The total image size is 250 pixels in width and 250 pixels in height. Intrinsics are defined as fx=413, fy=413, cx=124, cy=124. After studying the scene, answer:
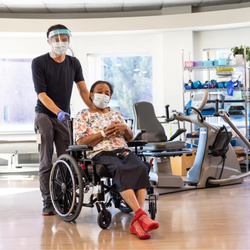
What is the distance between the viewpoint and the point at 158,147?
4.06 metres

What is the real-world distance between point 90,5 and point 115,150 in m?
4.08

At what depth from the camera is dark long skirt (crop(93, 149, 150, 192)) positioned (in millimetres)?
2707

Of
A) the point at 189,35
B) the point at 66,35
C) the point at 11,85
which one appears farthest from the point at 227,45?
the point at 66,35

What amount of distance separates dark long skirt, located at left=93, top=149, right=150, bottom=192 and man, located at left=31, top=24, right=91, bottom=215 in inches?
22.5

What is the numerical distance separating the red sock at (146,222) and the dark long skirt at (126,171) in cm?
20

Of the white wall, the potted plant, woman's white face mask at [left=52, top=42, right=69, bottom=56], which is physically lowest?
woman's white face mask at [left=52, top=42, right=69, bottom=56]

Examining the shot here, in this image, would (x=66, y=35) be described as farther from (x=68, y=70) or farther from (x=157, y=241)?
(x=157, y=241)

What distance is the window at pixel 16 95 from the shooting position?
713 cm

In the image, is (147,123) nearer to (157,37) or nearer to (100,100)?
(100,100)

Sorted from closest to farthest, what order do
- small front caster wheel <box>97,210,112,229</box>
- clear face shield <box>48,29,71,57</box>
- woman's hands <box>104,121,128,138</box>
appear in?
small front caster wheel <box>97,210,112,229</box> < woman's hands <box>104,121,128,138</box> < clear face shield <box>48,29,71,57</box>

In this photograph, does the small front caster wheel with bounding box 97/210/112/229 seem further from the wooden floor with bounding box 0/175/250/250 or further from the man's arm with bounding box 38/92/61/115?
the man's arm with bounding box 38/92/61/115

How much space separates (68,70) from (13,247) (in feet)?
4.84

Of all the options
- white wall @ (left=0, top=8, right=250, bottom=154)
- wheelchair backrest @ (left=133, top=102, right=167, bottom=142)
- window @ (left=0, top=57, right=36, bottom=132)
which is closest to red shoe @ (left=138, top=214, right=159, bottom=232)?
wheelchair backrest @ (left=133, top=102, right=167, bottom=142)

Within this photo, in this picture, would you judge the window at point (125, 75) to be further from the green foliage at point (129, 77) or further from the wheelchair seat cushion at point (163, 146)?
the wheelchair seat cushion at point (163, 146)
